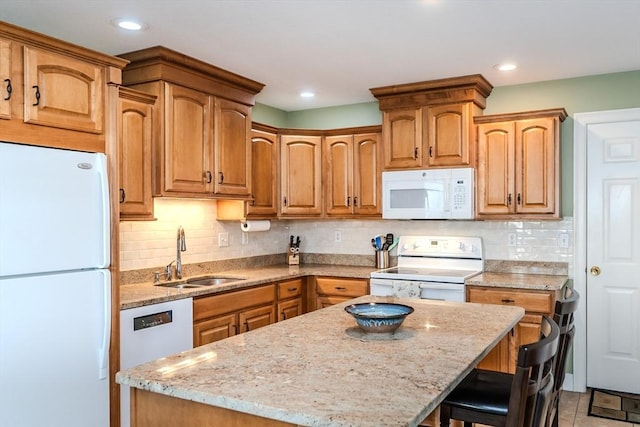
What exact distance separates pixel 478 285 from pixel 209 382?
282 cm

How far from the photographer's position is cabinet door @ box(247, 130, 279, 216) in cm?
453

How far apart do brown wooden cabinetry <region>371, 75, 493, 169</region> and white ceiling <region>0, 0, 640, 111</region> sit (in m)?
0.18

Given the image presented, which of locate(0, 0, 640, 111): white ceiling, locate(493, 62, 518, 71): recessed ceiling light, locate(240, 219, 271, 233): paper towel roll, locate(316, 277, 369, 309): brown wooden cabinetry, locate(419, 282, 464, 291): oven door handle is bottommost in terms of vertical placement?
locate(316, 277, 369, 309): brown wooden cabinetry

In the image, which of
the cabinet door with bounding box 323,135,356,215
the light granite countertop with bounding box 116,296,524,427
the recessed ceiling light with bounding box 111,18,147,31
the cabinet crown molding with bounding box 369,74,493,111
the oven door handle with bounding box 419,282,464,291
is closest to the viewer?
the light granite countertop with bounding box 116,296,524,427

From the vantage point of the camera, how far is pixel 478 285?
12.8ft

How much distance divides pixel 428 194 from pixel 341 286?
1.08 metres

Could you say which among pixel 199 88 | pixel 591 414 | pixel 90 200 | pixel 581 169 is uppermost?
pixel 199 88

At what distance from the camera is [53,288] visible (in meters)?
2.45

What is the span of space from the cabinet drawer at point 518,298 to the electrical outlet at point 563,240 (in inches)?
27.3

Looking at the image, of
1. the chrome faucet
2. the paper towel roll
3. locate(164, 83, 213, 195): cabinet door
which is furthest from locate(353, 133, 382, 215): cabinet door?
the chrome faucet

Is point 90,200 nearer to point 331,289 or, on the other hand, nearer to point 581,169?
point 331,289

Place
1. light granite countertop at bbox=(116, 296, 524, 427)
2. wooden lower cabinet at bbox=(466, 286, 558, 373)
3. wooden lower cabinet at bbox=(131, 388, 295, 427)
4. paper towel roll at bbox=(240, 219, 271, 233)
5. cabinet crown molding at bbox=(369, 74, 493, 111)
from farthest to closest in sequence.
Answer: paper towel roll at bbox=(240, 219, 271, 233) → cabinet crown molding at bbox=(369, 74, 493, 111) → wooden lower cabinet at bbox=(466, 286, 558, 373) → wooden lower cabinet at bbox=(131, 388, 295, 427) → light granite countertop at bbox=(116, 296, 524, 427)


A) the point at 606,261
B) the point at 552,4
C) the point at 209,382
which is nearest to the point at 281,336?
the point at 209,382

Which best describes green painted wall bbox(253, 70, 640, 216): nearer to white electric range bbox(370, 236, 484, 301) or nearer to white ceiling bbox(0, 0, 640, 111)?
white ceiling bbox(0, 0, 640, 111)
